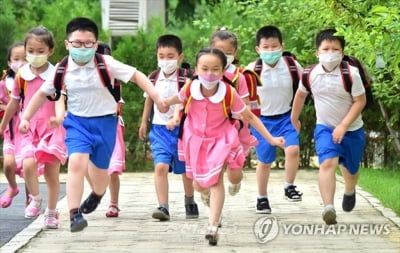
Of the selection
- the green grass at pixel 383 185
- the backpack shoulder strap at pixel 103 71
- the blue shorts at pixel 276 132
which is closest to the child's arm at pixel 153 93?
the backpack shoulder strap at pixel 103 71

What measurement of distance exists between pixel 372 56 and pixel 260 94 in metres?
2.52

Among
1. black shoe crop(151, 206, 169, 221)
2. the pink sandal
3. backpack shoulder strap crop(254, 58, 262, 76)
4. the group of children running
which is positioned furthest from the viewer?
the pink sandal

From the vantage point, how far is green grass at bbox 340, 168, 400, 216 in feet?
39.0

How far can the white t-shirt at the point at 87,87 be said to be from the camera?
373 inches

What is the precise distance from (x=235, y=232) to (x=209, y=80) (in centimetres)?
141

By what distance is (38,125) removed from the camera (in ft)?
34.0

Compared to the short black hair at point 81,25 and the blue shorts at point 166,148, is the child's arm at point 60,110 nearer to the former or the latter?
the short black hair at point 81,25

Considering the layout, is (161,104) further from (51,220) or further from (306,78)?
(306,78)

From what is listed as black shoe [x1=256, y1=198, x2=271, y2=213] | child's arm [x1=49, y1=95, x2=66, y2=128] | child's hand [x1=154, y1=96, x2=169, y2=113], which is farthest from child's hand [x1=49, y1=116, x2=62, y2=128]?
black shoe [x1=256, y1=198, x2=271, y2=213]

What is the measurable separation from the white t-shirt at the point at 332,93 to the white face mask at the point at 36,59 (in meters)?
2.39

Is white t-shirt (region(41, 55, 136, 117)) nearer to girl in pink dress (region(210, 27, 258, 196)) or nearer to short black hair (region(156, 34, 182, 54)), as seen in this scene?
girl in pink dress (region(210, 27, 258, 196))

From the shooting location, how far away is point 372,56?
30.3 feet

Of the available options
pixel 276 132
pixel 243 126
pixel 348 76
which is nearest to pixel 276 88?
pixel 276 132

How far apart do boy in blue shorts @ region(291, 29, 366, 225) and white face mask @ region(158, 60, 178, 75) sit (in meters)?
1.22
